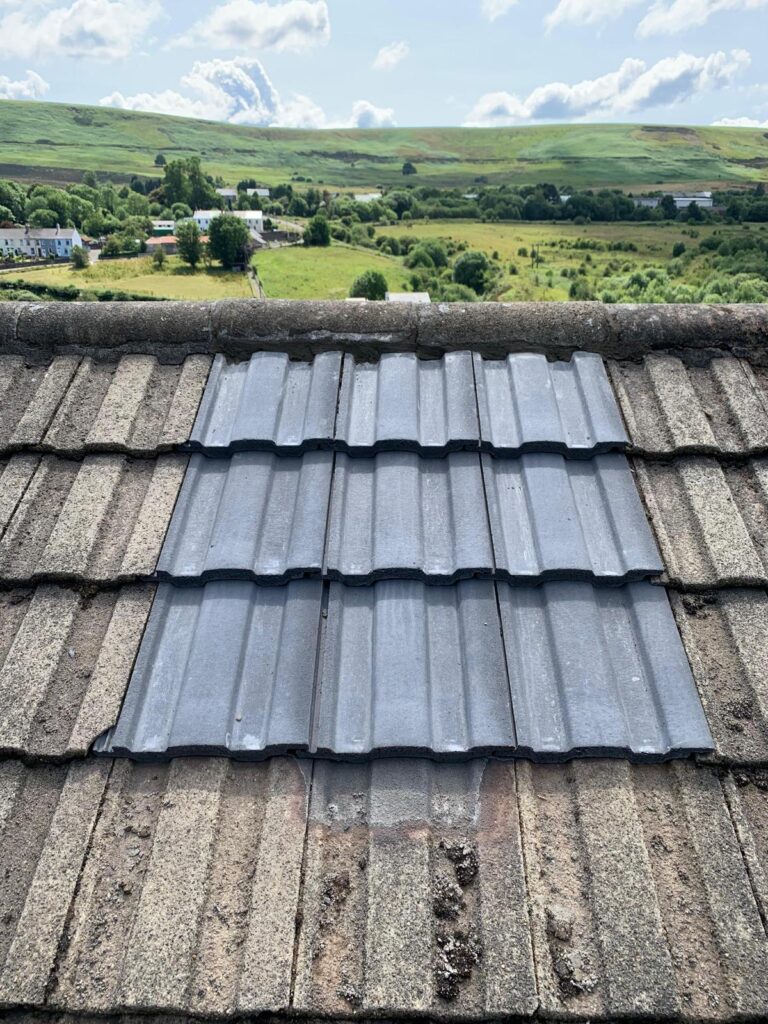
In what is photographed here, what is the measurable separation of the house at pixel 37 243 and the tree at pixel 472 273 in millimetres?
46669

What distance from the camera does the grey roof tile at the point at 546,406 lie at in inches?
93.3

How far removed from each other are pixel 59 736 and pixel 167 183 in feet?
405

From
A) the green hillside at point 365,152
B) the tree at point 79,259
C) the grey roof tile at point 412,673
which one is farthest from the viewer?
the green hillside at point 365,152

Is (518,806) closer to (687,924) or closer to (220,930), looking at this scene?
(687,924)

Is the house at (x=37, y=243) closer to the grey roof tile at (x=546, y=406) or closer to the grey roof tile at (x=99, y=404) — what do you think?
the grey roof tile at (x=99, y=404)

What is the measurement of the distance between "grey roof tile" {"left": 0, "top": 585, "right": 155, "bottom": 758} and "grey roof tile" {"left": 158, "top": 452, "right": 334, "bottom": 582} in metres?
0.22

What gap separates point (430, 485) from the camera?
2.28 meters

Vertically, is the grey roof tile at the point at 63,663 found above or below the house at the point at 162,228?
above

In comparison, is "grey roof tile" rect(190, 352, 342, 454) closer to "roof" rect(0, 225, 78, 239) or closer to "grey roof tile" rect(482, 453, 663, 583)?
"grey roof tile" rect(482, 453, 663, 583)

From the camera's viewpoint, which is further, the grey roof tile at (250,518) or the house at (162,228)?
the house at (162,228)

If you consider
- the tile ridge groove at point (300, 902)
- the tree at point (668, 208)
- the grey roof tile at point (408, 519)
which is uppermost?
the grey roof tile at point (408, 519)

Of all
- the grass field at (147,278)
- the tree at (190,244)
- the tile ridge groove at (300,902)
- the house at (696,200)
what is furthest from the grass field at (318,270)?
the tile ridge groove at (300,902)

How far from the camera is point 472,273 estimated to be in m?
72.5

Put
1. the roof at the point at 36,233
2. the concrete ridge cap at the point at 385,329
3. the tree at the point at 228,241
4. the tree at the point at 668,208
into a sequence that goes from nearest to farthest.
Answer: the concrete ridge cap at the point at 385,329 < the tree at the point at 228,241 < the roof at the point at 36,233 < the tree at the point at 668,208
